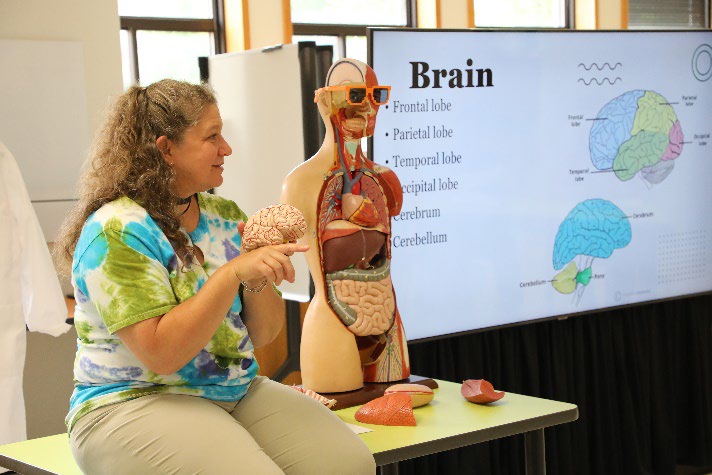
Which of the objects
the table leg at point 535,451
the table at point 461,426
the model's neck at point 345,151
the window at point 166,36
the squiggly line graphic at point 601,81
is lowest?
the table leg at point 535,451

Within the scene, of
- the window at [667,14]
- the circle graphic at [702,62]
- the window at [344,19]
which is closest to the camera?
the circle graphic at [702,62]

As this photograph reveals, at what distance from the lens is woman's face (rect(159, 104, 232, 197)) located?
6.42 feet

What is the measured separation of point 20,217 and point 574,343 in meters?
2.16

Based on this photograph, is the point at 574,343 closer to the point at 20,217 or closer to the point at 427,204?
the point at 427,204

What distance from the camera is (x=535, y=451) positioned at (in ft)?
8.36

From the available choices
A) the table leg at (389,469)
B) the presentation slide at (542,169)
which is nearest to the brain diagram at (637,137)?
the presentation slide at (542,169)

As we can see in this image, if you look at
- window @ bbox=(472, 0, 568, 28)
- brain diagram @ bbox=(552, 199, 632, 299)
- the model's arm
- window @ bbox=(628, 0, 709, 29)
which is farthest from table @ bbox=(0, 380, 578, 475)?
window @ bbox=(628, 0, 709, 29)

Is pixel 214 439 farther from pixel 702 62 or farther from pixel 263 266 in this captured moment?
pixel 702 62

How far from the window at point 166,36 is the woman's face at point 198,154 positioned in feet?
9.05

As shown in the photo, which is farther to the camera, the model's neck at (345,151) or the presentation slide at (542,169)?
the presentation slide at (542,169)

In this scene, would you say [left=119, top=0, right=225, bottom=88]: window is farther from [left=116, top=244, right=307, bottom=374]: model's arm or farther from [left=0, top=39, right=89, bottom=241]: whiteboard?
[left=116, top=244, right=307, bottom=374]: model's arm

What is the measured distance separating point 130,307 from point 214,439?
0.90 ft

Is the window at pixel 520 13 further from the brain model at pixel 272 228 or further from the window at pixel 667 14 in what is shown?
the brain model at pixel 272 228

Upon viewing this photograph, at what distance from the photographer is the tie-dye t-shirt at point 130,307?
1.77 metres
